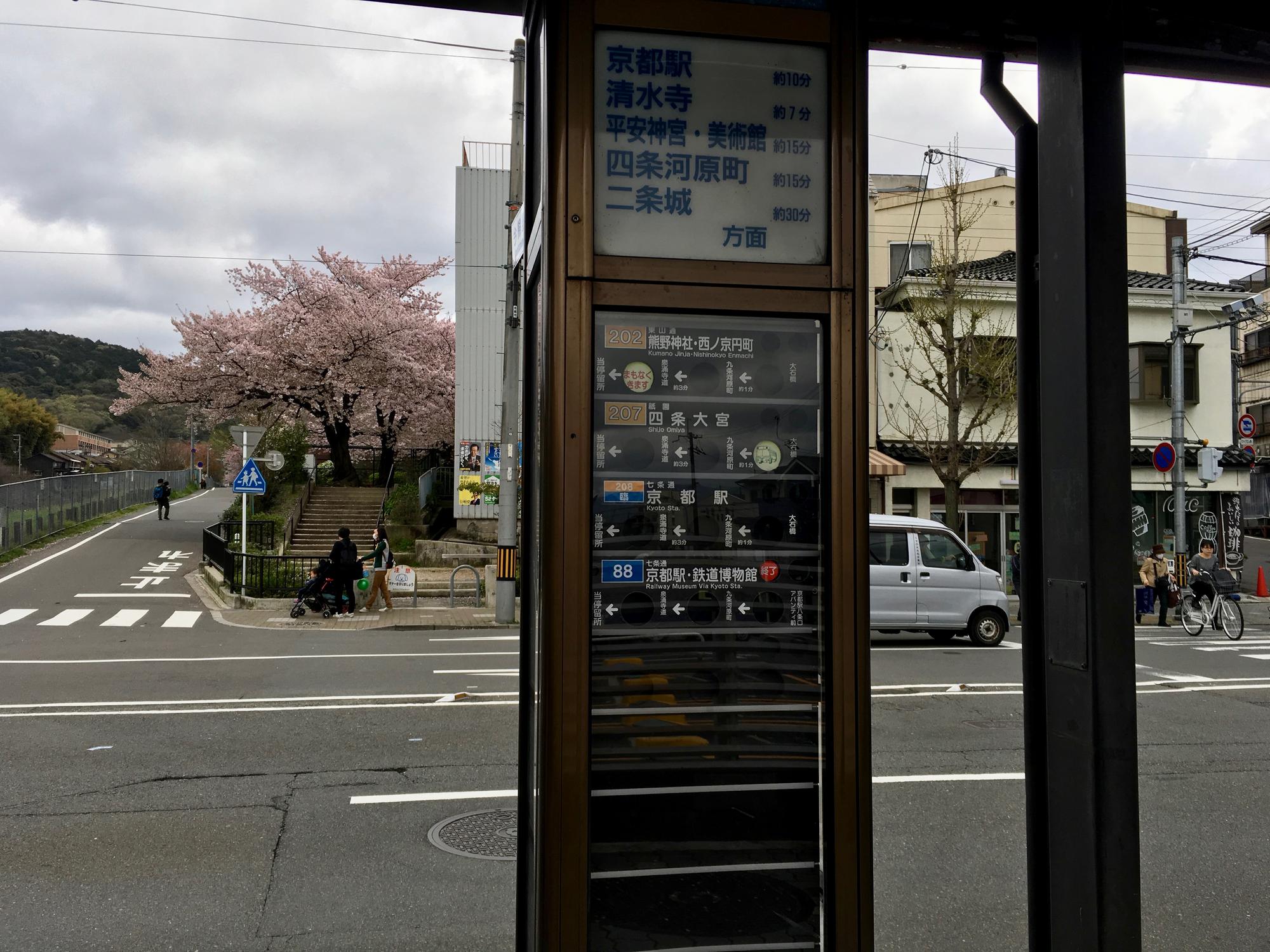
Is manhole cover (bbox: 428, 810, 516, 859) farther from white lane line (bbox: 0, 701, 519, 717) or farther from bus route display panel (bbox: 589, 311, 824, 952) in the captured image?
white lane line (bbox: 0, 701, 519, 717)

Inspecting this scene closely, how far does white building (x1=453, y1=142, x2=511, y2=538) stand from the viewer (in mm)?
27641

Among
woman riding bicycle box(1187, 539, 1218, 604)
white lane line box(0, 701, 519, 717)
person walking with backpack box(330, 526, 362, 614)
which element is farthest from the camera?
person walking with backpack box(330, 526, 362, 614)

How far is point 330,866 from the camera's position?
5254 millimetres

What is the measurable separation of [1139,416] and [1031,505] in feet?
86.2

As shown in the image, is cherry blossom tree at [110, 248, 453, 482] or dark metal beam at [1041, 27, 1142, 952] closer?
dark metal beam at [1041, 27, 1142, 952]

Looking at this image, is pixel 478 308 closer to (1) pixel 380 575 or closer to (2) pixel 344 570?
(1) pixel 380 575

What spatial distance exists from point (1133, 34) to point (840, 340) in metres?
1.90

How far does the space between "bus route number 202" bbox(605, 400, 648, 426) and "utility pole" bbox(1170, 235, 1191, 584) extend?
20.9m

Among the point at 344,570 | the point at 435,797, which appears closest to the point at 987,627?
the point at 344,570

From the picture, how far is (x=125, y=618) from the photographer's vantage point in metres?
17.2

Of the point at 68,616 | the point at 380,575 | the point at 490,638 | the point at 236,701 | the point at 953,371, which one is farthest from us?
the point at 953,371

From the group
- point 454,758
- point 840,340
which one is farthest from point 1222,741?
point 840,340

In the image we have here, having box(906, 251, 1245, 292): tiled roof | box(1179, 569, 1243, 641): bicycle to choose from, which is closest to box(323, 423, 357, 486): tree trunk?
box(906, 251, 1245, 292): tiled roof

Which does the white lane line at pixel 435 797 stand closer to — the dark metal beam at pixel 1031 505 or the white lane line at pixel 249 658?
the dark metal beam at pixel 1031 505
